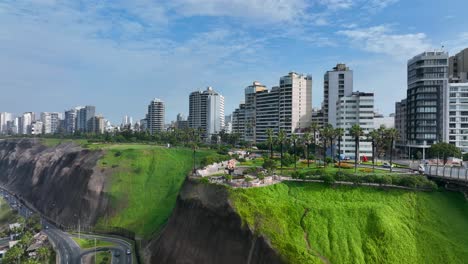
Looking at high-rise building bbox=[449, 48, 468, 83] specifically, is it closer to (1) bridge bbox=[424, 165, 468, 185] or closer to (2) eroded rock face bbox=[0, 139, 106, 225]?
(1) bridge bbox=[424, 165, 468, 185]

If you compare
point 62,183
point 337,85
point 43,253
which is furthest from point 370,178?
point 62,183

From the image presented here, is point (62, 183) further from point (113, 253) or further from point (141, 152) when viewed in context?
point (113, 253)

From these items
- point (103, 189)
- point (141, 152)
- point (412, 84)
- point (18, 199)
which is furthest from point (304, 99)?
point (18, 199)

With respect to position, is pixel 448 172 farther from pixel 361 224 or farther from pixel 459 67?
pixel 459 67

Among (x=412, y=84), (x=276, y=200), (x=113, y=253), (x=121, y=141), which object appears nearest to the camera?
(x=276, y=200)

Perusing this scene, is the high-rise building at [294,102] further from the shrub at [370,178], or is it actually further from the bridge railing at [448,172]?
the shrub at [370,178]

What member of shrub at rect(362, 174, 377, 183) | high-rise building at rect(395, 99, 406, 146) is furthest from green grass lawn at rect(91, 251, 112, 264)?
high-rise building at rect(395, 99, 406, 146)
